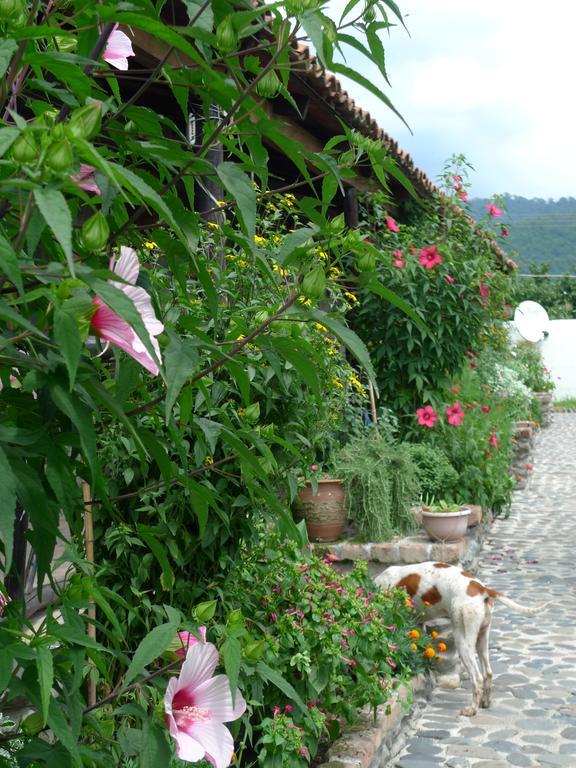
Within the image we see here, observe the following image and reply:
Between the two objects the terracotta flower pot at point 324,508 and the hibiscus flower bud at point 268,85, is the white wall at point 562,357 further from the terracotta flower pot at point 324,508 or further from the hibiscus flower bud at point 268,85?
the hibiscus flower bud at point 268,85

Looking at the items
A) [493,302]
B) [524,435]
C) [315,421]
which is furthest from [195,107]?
[524,435]

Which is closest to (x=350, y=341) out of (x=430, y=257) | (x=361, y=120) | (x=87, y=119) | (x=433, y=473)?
(x=87, y=119)

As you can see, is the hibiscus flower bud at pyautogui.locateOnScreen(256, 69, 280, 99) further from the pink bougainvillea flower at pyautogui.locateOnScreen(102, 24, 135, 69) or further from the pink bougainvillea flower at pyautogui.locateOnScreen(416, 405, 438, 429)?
the pink bougainvillea flower at pyautogui.locateOnScreen(416, 405, 438, 429)

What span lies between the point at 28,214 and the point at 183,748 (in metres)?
0.66

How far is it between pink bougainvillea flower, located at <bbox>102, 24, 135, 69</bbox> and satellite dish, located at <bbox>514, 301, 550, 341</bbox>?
25.5 m

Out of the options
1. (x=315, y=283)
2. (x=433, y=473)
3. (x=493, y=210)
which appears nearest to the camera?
(x=315, y=283)

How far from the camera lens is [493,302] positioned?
32.7ft

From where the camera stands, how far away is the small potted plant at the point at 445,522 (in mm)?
6176

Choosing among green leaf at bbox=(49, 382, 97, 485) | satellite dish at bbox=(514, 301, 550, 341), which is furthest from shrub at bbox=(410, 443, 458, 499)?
satellite dish at bbox=(514, 301, 550, 341)

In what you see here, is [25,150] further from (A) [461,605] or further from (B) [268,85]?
(A) [461,605]

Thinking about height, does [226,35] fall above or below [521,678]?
above

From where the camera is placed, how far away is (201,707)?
3.62 feet

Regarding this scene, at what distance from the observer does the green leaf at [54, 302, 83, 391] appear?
0.71m

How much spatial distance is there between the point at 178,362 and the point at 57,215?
282 mm
